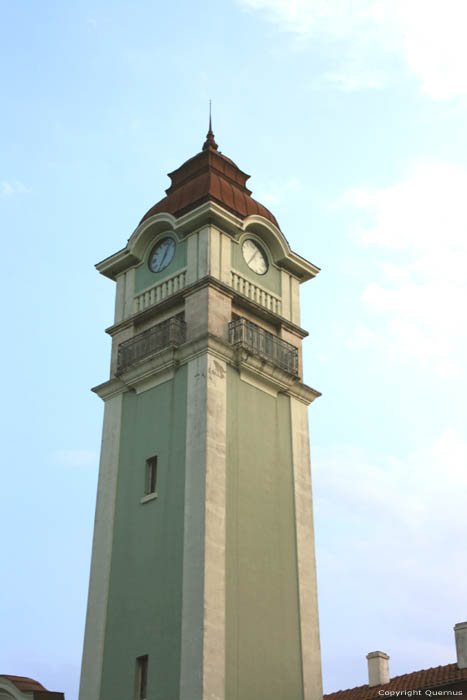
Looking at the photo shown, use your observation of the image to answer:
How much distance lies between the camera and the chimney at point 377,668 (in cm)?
3012

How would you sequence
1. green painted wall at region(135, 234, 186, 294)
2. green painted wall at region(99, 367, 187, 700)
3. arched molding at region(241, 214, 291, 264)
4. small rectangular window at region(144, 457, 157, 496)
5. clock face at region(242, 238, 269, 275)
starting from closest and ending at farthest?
green painted wall at region(99, 367, 187, 700)
small rectangular window at region(144, 457, 157, 496)
green painted wall at region(135, 234, 186, 294)
clock face at region(242, 238, 269, 275)
arched molding at region(241, 214, 291, 264)

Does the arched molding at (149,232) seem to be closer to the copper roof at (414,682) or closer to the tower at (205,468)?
the tower at (205,468)

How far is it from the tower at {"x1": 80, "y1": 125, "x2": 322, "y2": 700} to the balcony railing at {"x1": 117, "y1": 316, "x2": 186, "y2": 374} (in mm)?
62

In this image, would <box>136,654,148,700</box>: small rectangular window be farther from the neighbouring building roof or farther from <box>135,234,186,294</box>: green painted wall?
<box>135,234,186,294</box>: green painted wall

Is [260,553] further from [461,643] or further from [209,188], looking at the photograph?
[209,188]

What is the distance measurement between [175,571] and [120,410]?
6380 mm

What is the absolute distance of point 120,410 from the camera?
1233 inches

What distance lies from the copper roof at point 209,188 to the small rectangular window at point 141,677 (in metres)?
13.9

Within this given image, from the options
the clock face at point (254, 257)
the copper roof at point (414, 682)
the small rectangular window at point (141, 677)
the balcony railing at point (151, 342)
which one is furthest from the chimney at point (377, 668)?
the clock face at point (254, 257)

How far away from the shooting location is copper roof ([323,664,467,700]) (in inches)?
1033

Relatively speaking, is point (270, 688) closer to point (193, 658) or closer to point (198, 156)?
point (193, 658)

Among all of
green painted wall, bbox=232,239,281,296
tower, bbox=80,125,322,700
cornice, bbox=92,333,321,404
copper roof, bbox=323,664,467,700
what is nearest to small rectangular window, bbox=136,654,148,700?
tower, bbox=80,125,322,700

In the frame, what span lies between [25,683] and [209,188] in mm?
15714

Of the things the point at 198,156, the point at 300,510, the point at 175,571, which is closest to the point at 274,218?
the point at 198,156
